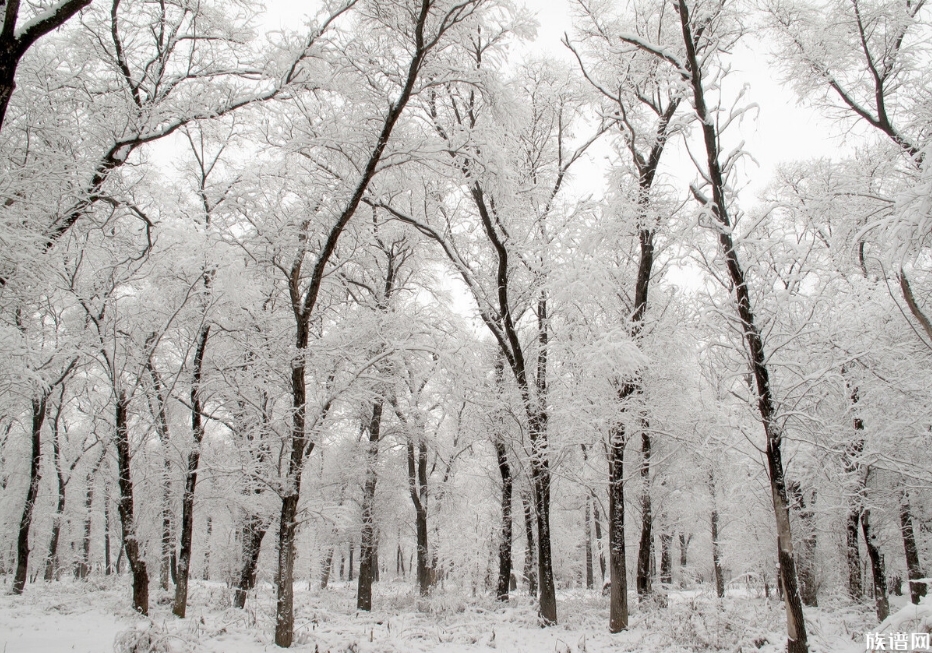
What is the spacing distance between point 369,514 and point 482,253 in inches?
391

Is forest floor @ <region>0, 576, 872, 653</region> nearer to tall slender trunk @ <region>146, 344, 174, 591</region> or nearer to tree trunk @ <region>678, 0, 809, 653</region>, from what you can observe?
tree trunk @ <region>678, 0, 809, 653</region>

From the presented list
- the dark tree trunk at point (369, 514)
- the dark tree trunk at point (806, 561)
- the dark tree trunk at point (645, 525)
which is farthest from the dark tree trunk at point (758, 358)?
the dark tree trunk at point (369, 514)

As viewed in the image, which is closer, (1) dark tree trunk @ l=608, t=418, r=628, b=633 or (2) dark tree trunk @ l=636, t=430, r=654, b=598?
(1) dark tree trunk @ l=608, t=418, r=628, b=633

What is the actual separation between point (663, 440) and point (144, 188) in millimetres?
15052

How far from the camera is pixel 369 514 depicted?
16.0 meters

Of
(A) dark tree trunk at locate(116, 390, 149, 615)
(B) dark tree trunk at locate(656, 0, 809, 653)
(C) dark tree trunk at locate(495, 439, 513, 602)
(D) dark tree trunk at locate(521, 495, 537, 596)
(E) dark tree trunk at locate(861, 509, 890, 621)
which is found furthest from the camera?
(D) dark tree trunk at locate(521, 495, 537, 596)

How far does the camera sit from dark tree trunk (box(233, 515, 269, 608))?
534 inches

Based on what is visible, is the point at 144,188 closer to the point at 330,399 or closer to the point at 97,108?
the point at 97,108

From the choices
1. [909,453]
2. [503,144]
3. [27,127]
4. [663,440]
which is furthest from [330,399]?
[909,453]

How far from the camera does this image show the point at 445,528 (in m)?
19.0

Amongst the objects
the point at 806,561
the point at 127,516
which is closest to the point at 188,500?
the point at 127,516

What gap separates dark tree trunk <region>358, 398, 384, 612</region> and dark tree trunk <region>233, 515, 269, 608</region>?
→ 321 centimetres

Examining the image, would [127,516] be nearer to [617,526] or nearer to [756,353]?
[617,526]

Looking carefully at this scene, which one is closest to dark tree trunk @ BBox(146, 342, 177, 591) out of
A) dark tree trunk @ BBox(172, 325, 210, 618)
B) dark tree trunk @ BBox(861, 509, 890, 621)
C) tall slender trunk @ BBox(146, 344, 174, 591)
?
tall slender trunk @ BBox(146, 344, 174, 591)
